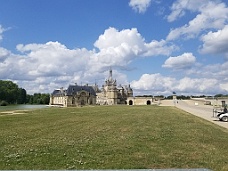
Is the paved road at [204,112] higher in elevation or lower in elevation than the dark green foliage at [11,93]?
lower

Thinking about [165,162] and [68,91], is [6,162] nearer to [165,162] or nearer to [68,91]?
[165,162]

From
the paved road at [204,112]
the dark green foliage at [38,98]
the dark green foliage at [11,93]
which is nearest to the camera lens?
the paved road at [204,112]

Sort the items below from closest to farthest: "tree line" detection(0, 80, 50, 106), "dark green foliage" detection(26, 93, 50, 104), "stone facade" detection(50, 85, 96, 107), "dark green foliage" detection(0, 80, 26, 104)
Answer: "tree line" detection(0, 80, 50, 106), "dark green foliage" detection(0, 80, 26, 104), "stone facade" detection(50, 85, 96, 107), "dark green foliage" detection(26, 93, 50, 104)

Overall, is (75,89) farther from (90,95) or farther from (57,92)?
(57,92)

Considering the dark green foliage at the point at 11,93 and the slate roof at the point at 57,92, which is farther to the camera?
the slate roof at the point at 57,92

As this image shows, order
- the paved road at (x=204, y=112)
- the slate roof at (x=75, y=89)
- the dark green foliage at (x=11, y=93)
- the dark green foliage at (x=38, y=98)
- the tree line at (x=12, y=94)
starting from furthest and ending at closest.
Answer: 1. the dark green foliage at (x=38, y=98)
2. the slate roof at (x=75, y=89)
3. the dark green foliage at (x=11, y=93)
4. the tree line at (x=12, y=94)
5. the paved road at (x=204, y=112)

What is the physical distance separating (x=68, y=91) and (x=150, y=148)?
431 feet

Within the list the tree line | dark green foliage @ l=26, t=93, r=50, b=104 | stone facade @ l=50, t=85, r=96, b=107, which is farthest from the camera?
dark green foliage @ l=26, t=93, r=50, b=104

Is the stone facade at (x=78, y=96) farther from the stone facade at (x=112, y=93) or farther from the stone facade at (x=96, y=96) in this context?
the stone facade at (x=112, y=93)

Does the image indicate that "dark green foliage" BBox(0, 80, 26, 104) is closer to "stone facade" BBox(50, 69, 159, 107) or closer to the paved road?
"stone facade" BBox(50, 69, 159, 107)

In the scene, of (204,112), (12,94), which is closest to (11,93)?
(12,94)

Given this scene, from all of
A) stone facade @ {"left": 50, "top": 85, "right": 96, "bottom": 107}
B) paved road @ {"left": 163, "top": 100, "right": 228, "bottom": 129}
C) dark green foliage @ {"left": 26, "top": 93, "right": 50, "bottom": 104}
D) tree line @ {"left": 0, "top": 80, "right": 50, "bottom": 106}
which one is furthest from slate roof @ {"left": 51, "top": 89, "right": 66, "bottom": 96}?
paved road @ {"left": 163, "top": 100, "right": 228, "bottom": 129}

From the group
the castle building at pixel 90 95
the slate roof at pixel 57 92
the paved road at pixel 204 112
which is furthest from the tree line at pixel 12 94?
the paved road at pixel 204 112

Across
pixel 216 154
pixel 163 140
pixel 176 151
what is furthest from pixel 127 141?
pixel 216 154
